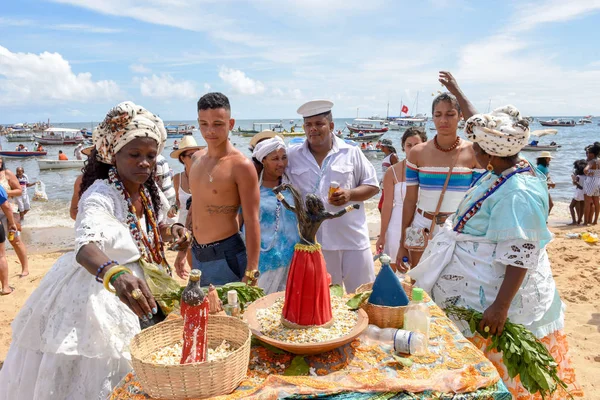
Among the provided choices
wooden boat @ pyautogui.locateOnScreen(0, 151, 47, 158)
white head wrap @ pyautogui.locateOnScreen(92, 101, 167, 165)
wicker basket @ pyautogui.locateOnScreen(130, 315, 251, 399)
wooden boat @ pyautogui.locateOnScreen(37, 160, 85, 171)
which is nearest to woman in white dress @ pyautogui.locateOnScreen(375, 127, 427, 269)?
white head wrap @ pyautogui.locateOnScreen(92, 101, 167, 165)

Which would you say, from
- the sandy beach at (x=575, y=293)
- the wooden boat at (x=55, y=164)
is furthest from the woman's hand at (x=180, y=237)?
the wooden boat at (x=55, y=164)

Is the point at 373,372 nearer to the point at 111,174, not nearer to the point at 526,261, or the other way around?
the point at 526,261

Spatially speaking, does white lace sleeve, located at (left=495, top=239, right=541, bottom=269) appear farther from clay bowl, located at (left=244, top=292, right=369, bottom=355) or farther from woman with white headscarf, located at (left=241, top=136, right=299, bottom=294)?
woman with white headscarf, located at (left=241, top=136, right=299, bottom=294)

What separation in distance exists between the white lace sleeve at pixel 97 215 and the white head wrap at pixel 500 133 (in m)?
2.20

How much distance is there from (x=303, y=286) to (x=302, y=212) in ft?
1.14

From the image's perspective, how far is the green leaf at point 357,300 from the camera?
2258mm

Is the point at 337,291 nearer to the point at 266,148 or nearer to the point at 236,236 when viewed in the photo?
the point at 236,236

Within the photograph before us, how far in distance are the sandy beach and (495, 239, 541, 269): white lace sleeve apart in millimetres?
2276

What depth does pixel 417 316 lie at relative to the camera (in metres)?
2.13

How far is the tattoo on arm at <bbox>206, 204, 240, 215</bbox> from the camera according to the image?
11.6 ft

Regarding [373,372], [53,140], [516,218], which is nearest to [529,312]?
[516,218]

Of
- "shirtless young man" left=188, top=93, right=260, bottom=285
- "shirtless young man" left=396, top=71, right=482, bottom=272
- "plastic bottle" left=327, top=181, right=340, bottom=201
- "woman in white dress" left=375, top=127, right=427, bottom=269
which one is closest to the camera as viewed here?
"plastic bottle" left=327, top=181, right=340, bottom=201

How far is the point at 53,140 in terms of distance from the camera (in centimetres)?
4634

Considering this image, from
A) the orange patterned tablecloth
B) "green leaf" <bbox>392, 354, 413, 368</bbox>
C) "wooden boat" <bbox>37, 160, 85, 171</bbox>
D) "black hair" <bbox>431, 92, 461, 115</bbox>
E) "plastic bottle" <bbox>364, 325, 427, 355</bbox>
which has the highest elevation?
"black hair" <bbox>431, 92, 461, 115</bbox>
